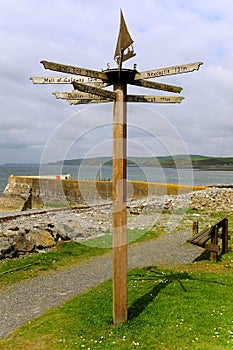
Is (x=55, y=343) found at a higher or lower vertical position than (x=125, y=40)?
lower

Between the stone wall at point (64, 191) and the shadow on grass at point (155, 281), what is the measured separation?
19669mm

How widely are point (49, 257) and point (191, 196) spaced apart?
610 inches

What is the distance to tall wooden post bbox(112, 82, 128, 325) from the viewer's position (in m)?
6.15

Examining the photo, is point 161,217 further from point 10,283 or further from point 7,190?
point 7,190

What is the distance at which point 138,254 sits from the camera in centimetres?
1266

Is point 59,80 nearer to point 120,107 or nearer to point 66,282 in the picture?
point 120,107

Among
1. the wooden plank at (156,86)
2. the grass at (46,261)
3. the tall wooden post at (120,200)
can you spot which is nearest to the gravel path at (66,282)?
the grass at (46,261)

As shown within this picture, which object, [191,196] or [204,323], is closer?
[204,323]

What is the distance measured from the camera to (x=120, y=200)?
20.7ft

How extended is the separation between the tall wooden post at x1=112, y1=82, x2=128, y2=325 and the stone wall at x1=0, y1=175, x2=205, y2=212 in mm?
23138

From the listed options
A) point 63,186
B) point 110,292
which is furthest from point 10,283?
point 63,186

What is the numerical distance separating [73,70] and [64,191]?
3269cm

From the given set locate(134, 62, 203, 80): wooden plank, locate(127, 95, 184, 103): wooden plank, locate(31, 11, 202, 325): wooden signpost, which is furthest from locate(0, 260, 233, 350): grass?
locate(134, 62, 203, 80): wooden plank

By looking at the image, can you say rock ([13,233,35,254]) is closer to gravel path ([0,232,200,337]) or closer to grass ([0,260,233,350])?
gravel path ([0,232,200,337])
